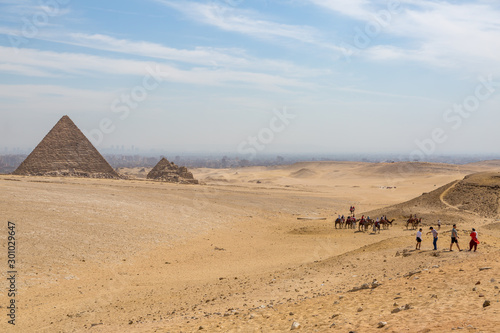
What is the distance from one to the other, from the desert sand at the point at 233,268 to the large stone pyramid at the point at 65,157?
66.6 ft

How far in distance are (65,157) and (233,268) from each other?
1608 inches

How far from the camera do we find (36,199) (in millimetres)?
25844

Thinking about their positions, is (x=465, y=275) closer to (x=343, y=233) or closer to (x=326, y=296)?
(x=326, y=296)

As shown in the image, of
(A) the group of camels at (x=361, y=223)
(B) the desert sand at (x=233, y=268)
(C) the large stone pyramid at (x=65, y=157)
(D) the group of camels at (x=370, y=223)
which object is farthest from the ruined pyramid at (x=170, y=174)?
(D) the group of camels at (x=370, y=223)

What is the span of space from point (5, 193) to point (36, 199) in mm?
2196

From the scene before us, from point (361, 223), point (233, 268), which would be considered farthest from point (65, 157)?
point (233, 268)

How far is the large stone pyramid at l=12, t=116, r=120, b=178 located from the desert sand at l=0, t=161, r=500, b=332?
20.3 metres

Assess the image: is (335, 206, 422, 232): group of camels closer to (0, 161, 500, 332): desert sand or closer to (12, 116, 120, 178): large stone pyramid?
(0, 161, 500, 332): desert sand

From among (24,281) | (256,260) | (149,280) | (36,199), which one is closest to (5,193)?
(36,199)

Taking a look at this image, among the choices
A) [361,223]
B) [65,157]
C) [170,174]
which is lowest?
[361,223]

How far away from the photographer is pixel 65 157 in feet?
168

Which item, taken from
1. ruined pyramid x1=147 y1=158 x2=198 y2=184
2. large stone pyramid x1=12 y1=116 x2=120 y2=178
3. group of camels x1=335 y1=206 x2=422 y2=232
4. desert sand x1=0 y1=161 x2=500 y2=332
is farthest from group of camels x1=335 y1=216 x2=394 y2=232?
large stone pyramid x1=12 y1=116 x2=120 y2=178

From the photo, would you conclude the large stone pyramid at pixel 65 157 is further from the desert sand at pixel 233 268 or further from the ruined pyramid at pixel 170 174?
the desert sand at pixel 233 268

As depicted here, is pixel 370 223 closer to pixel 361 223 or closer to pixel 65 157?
pixel 361 223
